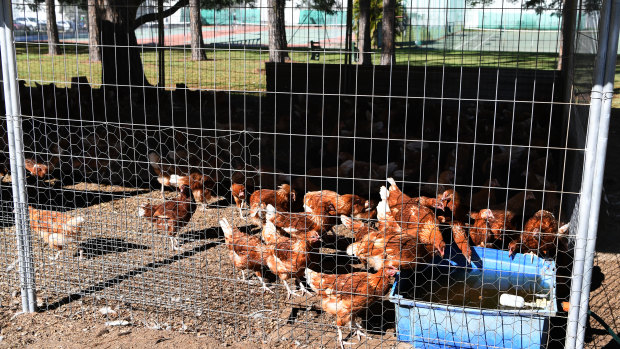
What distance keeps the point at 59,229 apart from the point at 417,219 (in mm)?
3144

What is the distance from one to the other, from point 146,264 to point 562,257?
3456mm

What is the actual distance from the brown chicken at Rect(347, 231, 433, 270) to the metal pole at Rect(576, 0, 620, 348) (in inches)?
47.2

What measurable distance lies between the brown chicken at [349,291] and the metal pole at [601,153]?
123cm

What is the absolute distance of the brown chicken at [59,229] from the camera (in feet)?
17.5

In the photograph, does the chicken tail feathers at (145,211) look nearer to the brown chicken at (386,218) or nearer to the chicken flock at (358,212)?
the chicken flock at (358,212)

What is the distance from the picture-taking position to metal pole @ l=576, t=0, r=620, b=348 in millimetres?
2994

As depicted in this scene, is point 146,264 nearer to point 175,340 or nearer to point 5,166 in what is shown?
point 175,340

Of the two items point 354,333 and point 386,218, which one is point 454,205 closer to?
point 386,218

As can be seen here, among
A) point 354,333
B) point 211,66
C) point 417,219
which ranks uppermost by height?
point 211,66

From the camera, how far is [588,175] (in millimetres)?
3162

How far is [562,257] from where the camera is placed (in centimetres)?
463

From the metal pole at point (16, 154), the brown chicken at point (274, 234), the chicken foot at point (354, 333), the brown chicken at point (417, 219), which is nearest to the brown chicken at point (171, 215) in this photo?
the brown chicken at point (274, 234)

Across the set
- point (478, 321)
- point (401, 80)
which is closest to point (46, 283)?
point (478, 321)

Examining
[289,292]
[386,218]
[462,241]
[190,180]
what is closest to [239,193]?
[190,180]
